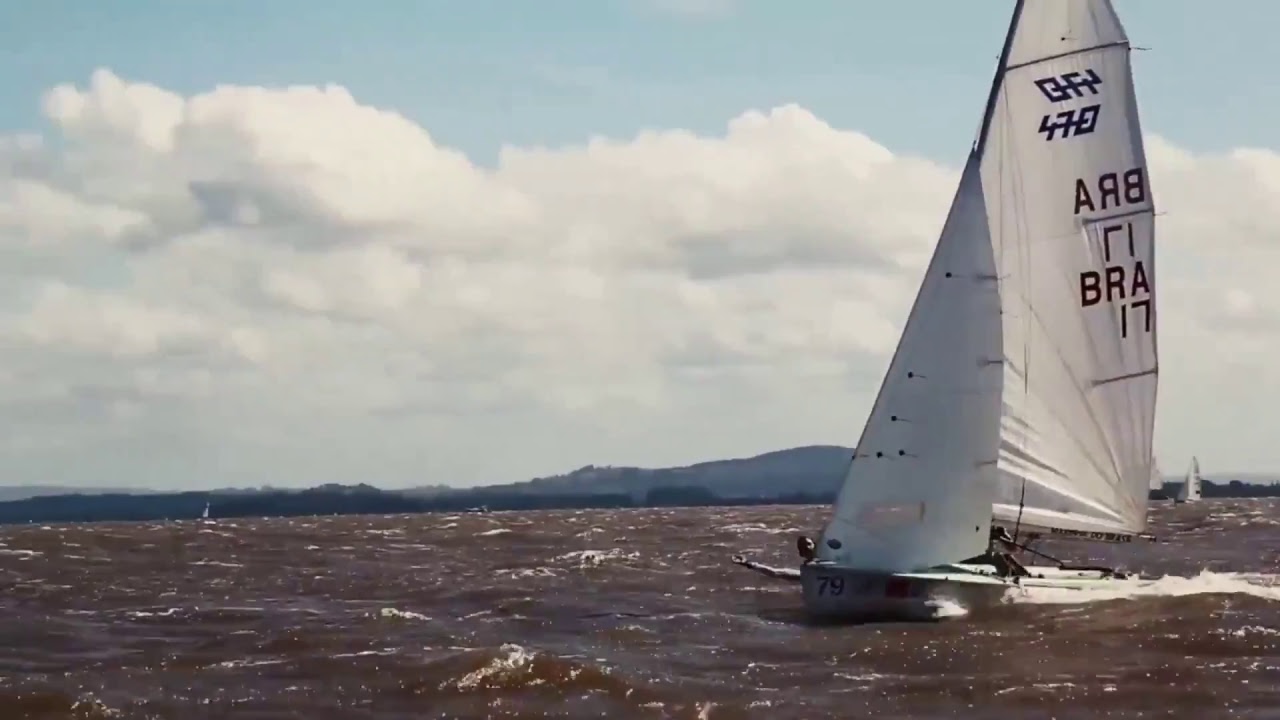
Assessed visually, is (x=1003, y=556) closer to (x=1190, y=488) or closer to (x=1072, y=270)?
(x=1072, y=270)

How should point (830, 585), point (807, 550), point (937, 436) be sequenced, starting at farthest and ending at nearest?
point (807, 550) < point (830, 585) < point (937, 436)

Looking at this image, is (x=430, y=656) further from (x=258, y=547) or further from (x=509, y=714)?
(x=258, y=547)

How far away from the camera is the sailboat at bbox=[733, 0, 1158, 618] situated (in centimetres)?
3022

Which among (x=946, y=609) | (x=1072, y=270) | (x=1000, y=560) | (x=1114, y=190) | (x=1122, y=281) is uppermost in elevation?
(x=1114, y=190)

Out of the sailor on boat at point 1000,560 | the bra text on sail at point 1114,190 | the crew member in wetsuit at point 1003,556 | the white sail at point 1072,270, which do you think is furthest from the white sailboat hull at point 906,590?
the bra text on sail at point 1114,190

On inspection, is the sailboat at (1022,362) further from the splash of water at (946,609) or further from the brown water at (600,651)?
the brown water at (600,651)

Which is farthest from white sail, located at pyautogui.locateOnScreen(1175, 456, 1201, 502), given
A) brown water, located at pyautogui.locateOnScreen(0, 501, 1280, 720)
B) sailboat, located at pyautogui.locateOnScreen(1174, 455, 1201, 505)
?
brown water, located at pyautogui.locateOnScreen(0, 501, 1280, 720)

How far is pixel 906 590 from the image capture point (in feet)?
98.1

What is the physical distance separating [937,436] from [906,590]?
270 centimetres

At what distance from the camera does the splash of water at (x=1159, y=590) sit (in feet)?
100

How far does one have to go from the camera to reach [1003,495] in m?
31.8

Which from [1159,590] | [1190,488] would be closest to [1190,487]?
[1190,488]

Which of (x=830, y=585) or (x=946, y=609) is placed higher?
(x=830, y=585)

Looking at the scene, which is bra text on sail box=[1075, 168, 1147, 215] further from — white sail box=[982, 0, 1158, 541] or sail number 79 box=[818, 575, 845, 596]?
sail number 79 box=[818, 575, 845, 596]
